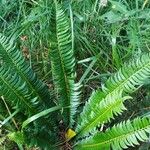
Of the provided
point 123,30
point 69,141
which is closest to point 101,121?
point 69,141

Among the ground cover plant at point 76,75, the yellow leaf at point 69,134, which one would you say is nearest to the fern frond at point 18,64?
the ground cover plant at point 76,75

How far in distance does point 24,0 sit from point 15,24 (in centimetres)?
23

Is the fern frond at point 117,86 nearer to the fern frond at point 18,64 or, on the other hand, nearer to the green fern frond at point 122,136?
the green fern frond at point 122,136

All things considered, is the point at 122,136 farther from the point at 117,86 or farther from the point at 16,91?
Answer: the point at 16,91

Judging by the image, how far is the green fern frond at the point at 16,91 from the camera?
2.34m

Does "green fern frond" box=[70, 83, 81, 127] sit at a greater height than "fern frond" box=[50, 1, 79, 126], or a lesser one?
lesser

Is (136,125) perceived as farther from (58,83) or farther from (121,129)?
(58,83)

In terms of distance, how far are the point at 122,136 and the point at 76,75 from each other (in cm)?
66

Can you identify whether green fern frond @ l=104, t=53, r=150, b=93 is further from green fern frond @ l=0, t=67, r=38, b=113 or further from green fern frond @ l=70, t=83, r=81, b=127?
green fern frond @ l=0, t=67, r=38, b=113

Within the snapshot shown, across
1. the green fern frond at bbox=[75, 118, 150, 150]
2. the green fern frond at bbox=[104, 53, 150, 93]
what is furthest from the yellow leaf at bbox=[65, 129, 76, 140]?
the green fern frond at bbox=[104, 53, 150, 93]

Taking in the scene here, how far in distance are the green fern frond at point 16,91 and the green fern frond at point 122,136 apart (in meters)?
0.40

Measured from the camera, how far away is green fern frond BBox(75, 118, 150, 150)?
2.07 m

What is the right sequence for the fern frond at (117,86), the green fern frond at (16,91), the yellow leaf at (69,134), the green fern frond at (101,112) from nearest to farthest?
the green fern frond at (101,112)
the fern frond at (117,86)
the green fern frond at (16,91)
the yellow leaf at (69,134)

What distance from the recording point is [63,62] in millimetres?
2443
